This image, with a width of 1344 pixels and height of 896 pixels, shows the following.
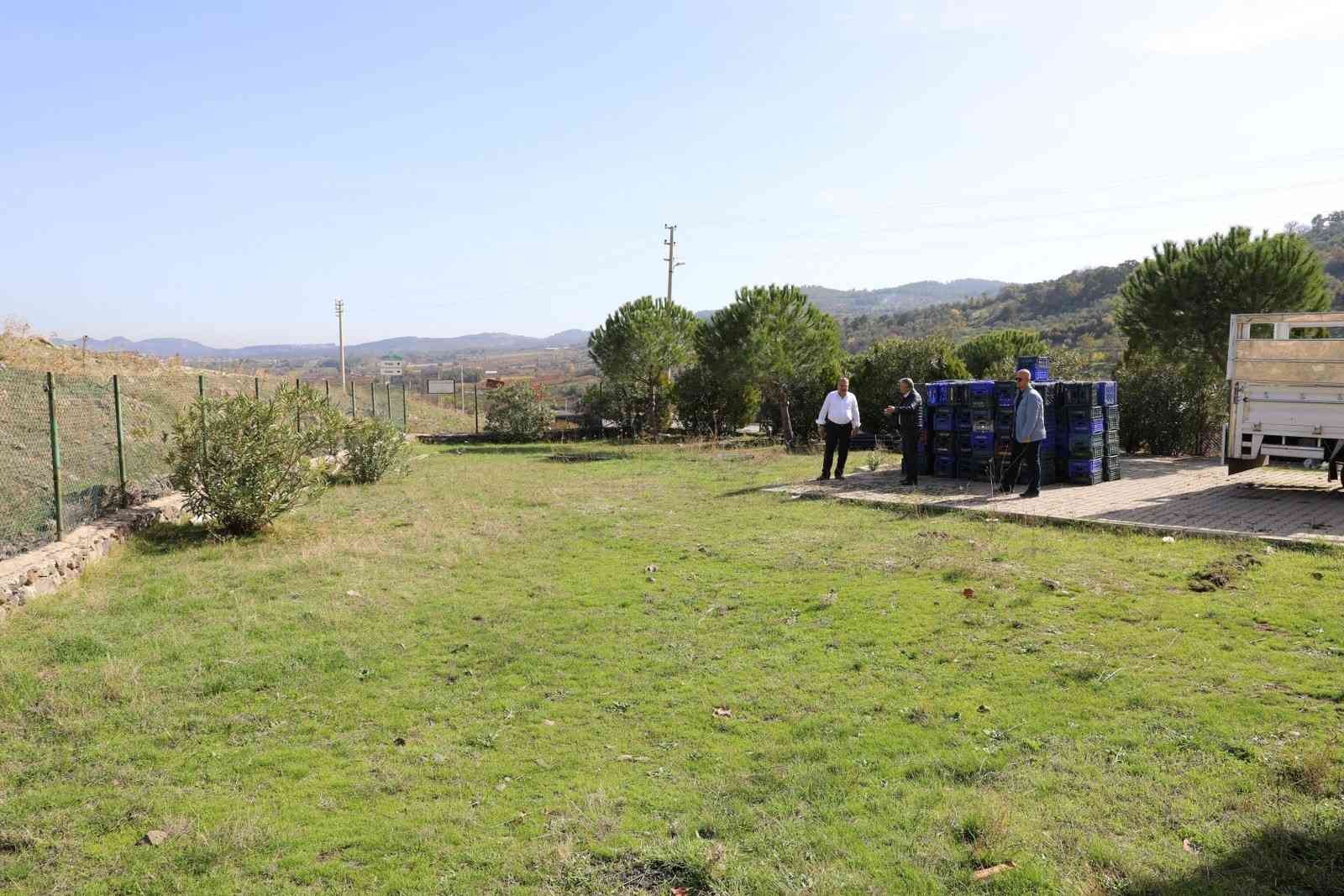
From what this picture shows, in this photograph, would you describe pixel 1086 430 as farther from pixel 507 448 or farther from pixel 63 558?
pixel 507 448

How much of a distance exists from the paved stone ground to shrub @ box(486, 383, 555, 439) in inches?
579

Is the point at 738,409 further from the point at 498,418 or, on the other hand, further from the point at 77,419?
the point at 77,419

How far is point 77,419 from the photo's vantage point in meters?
13.6

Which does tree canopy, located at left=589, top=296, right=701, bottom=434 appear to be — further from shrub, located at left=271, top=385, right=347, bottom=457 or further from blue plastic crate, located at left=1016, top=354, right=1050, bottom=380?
blue plastic crate, located at left=1016, top=354, right=1050, bottom=380

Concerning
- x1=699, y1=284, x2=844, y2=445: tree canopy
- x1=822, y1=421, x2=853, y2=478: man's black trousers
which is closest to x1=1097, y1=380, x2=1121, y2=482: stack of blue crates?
x1=822, y1=421, x2=853, y2=478: man's black trousers

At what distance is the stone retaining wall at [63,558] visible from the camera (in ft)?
25.2

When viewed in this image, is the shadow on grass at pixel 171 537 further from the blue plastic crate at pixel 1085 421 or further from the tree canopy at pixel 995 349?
the tree canopy at pixel 995 349

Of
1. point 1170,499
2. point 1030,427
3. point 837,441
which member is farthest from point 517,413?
point 1170,499

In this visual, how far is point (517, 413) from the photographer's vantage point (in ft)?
92.8

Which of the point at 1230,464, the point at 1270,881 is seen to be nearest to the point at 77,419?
the point at 1270,881

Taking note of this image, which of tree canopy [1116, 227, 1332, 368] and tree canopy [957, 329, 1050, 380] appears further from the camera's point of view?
tree canopy [957, 329, 1050, 380]

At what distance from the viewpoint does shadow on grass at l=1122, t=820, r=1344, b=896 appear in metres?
3.25

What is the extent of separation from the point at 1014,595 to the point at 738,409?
820 inches

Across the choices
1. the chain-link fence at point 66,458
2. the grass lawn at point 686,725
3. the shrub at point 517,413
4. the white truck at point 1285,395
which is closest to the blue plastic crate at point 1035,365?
the white truck at point 1285,395
